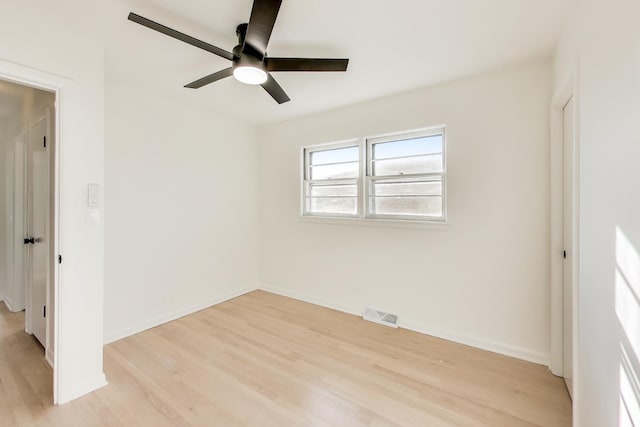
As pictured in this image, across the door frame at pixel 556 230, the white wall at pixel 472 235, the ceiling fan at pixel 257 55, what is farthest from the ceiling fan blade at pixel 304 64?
the door frame at pixel 556 230

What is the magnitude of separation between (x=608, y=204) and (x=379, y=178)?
2130 millimetres

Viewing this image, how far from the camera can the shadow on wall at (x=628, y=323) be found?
0.92m

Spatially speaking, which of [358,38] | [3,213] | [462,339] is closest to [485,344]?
[462,339]

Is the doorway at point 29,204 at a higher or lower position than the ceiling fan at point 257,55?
lower

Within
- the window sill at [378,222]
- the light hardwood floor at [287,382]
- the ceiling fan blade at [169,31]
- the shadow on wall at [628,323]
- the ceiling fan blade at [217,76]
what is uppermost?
the ceiling fan blade at [217,76]

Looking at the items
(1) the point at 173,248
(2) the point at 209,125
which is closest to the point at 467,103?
(2) the point at 209,125

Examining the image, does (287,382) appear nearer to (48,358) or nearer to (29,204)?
(48,358)

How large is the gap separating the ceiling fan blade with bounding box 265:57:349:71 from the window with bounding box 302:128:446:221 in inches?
57.7

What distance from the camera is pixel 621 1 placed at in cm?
104

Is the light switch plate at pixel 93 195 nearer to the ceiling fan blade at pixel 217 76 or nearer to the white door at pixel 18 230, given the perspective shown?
the ceiling fan blade at pixel 217 76

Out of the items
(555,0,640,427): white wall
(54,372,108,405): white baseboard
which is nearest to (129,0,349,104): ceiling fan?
(555,0,640,427): white wall

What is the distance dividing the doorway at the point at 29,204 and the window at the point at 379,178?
263cm

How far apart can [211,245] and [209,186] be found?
781 mm

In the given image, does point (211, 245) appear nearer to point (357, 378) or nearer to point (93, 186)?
point (93, 186)
